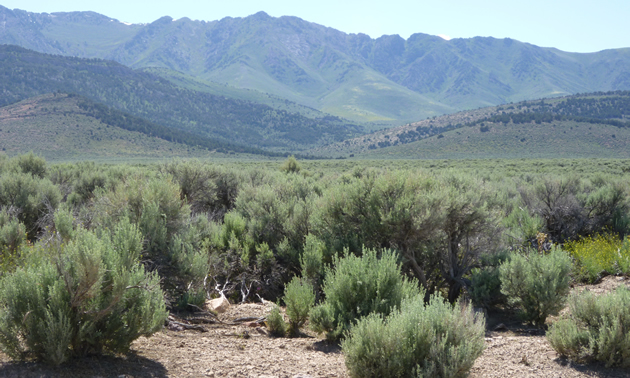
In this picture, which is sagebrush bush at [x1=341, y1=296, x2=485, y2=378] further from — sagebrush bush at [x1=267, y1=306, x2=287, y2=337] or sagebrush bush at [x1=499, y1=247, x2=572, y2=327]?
sagebrush bush at [x1=499, y1=247, x2=572, y2=327]

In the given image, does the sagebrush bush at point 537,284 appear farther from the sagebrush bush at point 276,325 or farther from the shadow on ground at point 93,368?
the shadow on ground at point 93,368

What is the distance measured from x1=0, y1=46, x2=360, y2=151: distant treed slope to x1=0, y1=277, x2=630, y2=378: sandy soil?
471 feet

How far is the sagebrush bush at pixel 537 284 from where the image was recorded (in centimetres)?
655

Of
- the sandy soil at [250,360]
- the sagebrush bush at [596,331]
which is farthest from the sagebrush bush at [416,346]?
the sagebrush bush at [596,331]

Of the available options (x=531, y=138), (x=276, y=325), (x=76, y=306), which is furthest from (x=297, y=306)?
(x=531, y=138)

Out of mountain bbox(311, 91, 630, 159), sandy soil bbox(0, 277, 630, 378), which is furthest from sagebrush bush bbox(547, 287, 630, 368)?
mountain bbox(311, 91, 630, 159)

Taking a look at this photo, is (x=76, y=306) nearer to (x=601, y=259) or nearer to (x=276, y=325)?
(x=276, y=325)

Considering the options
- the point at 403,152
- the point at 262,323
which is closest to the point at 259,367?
the point at 262,323

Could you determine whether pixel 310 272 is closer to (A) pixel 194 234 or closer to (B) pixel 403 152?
(A) pixel 194 234

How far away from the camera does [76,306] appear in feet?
14.2

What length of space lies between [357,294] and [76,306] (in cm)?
336

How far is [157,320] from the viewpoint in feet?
15.2

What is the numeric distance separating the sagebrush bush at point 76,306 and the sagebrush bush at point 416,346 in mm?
2255

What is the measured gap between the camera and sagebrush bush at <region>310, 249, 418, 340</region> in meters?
5.65
